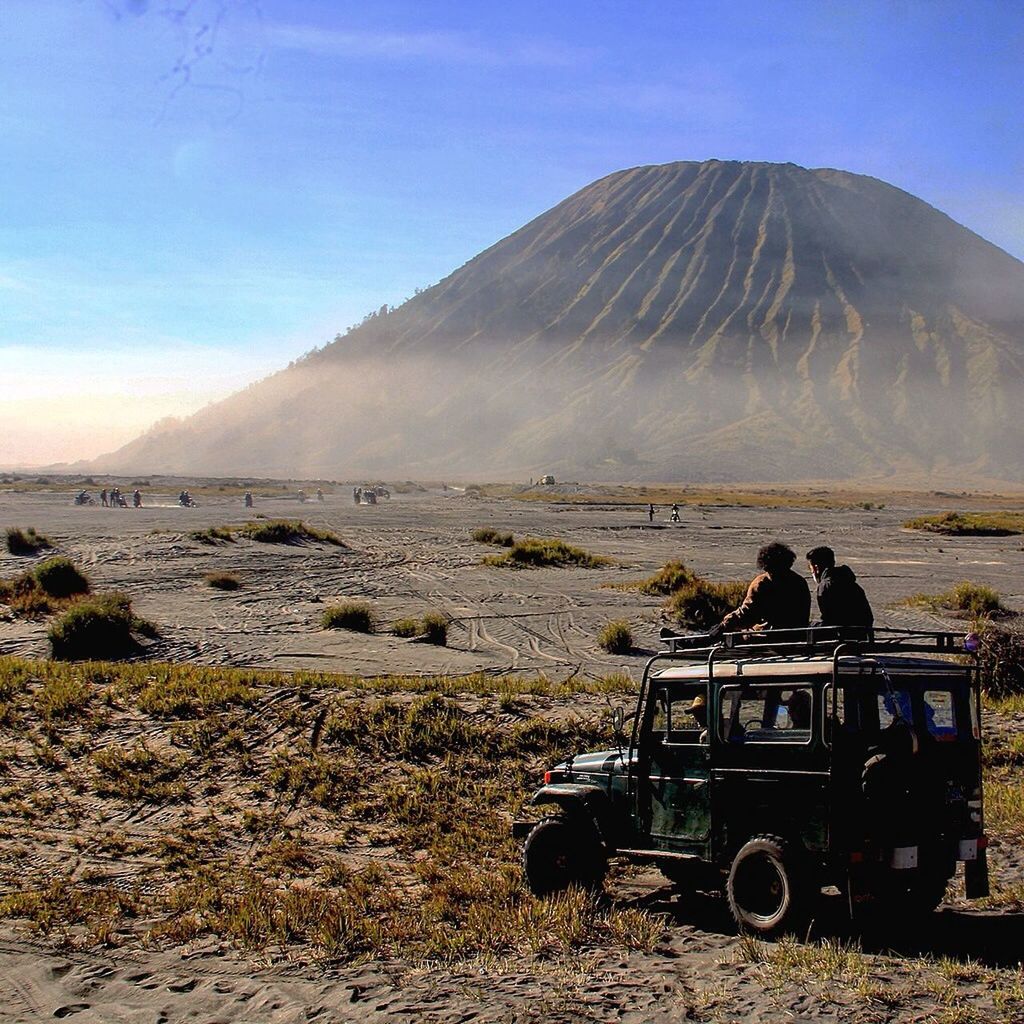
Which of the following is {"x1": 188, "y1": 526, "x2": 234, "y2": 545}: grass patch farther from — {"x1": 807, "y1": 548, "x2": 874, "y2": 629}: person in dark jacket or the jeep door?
the jeep door

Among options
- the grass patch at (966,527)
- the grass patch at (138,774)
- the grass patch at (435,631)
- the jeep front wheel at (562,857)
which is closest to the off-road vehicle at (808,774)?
the jeep front wheel at (562,857)

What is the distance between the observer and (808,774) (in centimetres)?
680

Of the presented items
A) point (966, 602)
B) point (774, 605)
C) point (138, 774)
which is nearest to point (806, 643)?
point (774, 605)

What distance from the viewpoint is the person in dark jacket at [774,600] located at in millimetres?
9102

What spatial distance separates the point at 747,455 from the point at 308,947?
6967 inches

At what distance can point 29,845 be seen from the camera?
10148 millimetres

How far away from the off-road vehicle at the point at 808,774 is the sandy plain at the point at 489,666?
455mm

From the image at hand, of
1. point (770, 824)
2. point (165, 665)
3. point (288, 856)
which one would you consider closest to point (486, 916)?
point (770, 824)

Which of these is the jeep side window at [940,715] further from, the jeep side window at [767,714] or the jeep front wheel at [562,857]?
the jeep front wheel at [562,857]

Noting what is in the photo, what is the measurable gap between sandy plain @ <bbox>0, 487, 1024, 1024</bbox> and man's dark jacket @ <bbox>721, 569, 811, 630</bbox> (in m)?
2.22

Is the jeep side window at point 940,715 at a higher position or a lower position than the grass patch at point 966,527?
higher

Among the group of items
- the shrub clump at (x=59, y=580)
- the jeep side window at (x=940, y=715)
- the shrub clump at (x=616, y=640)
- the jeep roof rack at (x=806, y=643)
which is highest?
the jeep roof rack at (x=806, y=643)

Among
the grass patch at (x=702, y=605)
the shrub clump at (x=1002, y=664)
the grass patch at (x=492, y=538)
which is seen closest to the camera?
the shrub clump at (x=1002, y=664)

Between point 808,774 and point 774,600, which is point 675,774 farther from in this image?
point 774,600
